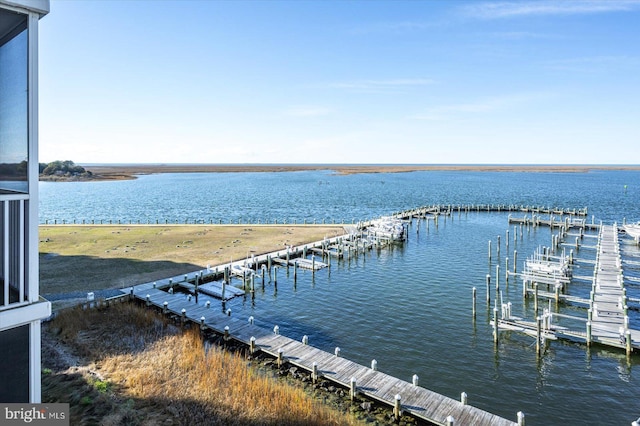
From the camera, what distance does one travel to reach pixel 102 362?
17719 millimetres

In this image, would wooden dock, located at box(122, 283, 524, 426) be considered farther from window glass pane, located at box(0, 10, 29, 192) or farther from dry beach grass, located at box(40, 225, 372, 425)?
window glass pane, located at box(0, 10, 29, 192)

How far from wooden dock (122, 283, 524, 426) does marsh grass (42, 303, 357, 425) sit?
63.4 inches

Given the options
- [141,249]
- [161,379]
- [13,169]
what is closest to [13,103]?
[13,169]

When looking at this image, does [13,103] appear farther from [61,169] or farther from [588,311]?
[61,169]

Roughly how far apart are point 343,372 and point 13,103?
15.8m

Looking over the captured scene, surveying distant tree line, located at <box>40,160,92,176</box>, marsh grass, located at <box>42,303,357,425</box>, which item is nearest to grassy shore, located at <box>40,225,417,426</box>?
marsh grass, located at <box>42,303,357,425</box>

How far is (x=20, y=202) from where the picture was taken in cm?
785

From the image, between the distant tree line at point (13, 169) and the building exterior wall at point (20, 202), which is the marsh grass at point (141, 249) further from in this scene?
the distant tree line at point (13, 169)

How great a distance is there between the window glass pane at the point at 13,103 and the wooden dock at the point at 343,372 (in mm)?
14265

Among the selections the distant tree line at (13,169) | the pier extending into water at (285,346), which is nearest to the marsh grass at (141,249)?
the pier extending into water at (285,346)

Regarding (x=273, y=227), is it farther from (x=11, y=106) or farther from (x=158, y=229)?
(x=11, y=106)

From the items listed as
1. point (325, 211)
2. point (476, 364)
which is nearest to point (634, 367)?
point (476, 364)

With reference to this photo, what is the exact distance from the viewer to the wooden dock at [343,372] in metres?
15.5

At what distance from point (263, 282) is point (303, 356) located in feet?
49.0
